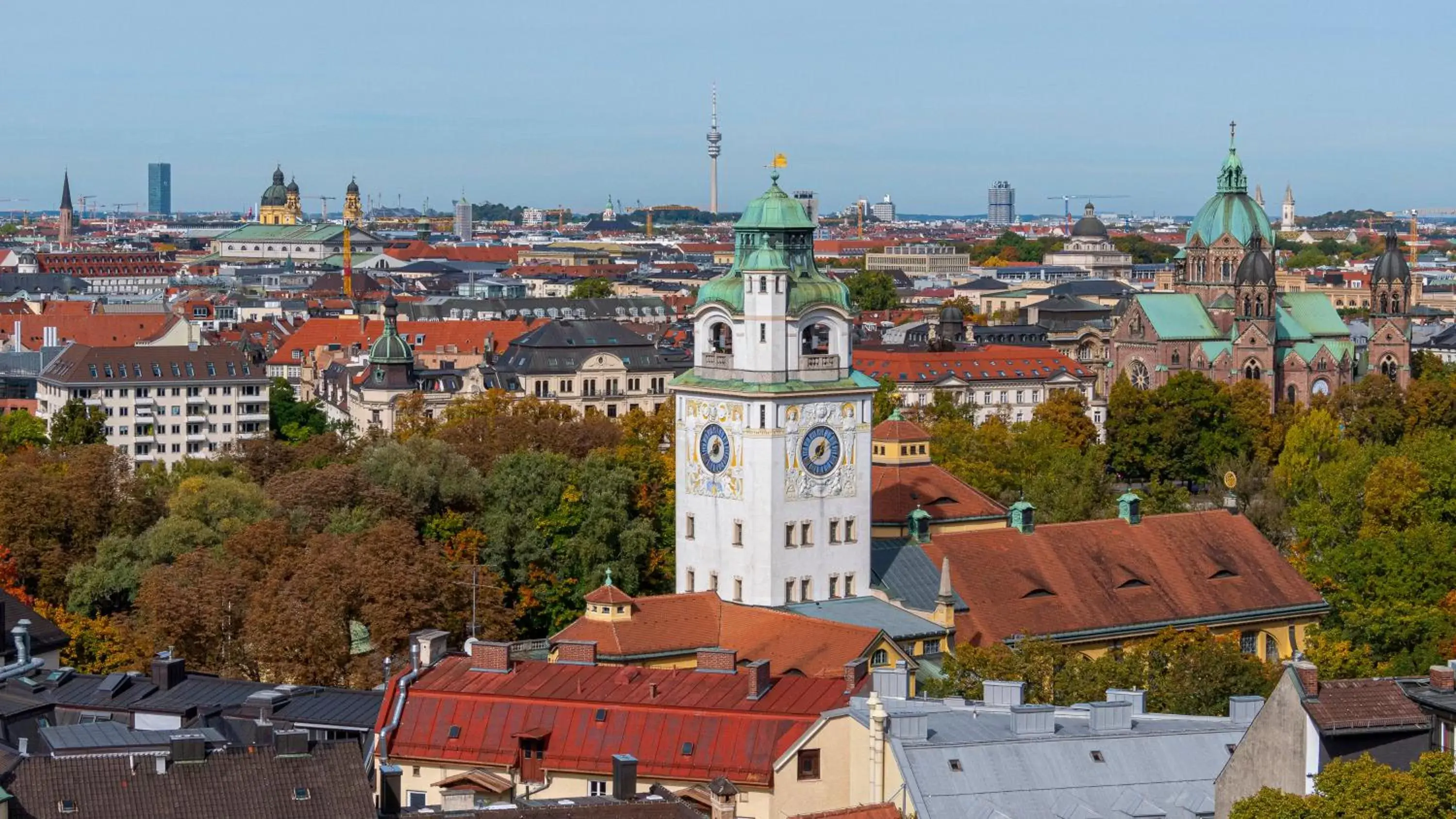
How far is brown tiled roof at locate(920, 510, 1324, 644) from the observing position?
90000mm

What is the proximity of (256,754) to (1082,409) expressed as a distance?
123885 mm

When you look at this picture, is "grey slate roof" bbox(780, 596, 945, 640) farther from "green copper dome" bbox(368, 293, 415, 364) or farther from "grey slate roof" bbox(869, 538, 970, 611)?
"green copper dome" bbox(368, 293, 415, 364)

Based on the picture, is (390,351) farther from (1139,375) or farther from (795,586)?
(795,586)

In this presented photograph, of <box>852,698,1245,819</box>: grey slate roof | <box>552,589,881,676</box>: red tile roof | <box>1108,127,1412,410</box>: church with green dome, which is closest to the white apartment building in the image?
<box>1108,127,1412,410</box>: church with green dome

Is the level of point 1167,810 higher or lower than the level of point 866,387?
lower

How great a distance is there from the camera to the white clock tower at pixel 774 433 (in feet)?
286

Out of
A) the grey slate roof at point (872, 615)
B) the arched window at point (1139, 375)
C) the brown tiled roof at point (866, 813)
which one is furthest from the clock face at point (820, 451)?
the arched window at point (1139, 375)

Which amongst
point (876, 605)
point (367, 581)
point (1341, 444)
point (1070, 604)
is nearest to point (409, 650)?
point (367, 581)

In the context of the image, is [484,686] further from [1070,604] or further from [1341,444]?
[1341,444]

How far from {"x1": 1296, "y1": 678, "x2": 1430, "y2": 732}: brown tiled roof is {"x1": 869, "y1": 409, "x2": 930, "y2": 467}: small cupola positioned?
1793 inches

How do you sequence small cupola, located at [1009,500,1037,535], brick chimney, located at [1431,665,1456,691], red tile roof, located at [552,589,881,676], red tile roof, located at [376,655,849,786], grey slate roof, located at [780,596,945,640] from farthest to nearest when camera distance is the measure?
small cupola, located at [1009,500,1037,535] < grey slate roof, located at [780,596,945,640] < red tile roof, located at [552,589,881,676] < red tile roof, located at [376,655,849,786] < brick chimney, located at [1431,665,1456,691]

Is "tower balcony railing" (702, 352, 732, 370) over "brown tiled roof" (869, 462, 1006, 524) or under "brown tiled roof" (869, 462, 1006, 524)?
over

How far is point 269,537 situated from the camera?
99.4 metres

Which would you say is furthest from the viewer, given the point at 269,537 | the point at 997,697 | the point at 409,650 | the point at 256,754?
the point at 269,537
